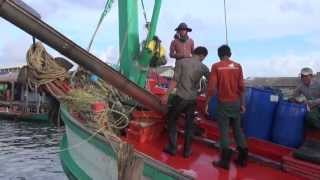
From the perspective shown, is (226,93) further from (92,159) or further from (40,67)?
(40,67)

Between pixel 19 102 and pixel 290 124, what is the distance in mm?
40871

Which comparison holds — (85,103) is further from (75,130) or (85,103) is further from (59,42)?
(59,42)

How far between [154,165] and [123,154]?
1.56 feet

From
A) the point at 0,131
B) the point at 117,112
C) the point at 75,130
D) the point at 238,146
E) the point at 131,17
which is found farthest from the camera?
the point at 0,131

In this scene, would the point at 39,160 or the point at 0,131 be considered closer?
the point at 39,160

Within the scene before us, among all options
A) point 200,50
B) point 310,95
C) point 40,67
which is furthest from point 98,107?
point 310,95

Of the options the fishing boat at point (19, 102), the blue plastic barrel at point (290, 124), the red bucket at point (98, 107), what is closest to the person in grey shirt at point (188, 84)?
the blue plastic barrel at point (290, 124)

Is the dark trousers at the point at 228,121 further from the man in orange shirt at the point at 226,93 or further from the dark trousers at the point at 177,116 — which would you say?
the dark trousers at the point at 177,116

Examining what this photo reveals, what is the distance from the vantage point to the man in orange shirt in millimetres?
7172

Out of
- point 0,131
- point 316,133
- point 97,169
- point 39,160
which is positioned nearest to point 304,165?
point 316,133

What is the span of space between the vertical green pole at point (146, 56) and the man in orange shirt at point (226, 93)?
3.27 m

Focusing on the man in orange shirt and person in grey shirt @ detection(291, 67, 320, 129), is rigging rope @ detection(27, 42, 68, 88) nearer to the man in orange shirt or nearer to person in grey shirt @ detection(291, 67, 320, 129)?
the man in orange shirt

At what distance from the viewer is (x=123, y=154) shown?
6.16 metres

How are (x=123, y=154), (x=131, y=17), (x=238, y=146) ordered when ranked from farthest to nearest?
(x=131, y=17), (x=238, y=146), (x=123, y=154)
